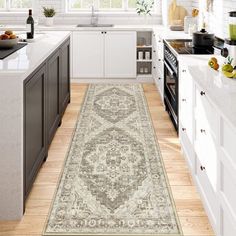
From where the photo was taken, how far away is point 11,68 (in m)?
3.21

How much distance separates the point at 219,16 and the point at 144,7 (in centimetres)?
305

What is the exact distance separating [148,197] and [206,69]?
3.51 ft

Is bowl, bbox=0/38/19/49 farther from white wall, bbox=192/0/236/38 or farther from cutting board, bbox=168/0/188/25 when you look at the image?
cutting board, bbox=168/0/188/25

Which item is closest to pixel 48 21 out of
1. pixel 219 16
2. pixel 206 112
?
pixel 219 16

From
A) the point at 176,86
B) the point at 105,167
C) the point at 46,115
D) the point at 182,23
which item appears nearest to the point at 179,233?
the point at 105,167

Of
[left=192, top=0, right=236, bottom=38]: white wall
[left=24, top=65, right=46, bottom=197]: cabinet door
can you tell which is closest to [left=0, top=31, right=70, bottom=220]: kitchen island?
[left=24, top=65, right=46, bottom=197]: cabinet door

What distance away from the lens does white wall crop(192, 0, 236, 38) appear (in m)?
5.36

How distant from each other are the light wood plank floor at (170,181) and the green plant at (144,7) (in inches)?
123

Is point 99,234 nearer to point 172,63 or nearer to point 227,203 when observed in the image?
point 227,203

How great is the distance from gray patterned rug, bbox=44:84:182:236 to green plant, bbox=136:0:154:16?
3114mm

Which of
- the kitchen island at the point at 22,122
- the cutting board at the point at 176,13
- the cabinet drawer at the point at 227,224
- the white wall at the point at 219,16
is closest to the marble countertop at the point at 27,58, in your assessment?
the kitchen island at the point at 22,122

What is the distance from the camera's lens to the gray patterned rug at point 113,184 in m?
3.04

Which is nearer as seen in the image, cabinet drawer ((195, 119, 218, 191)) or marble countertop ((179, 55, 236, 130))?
marble countertop ((179, 55, 236, 130))

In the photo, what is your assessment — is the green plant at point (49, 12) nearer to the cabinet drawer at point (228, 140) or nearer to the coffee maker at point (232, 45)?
the coffee maker at point (232, 45)
